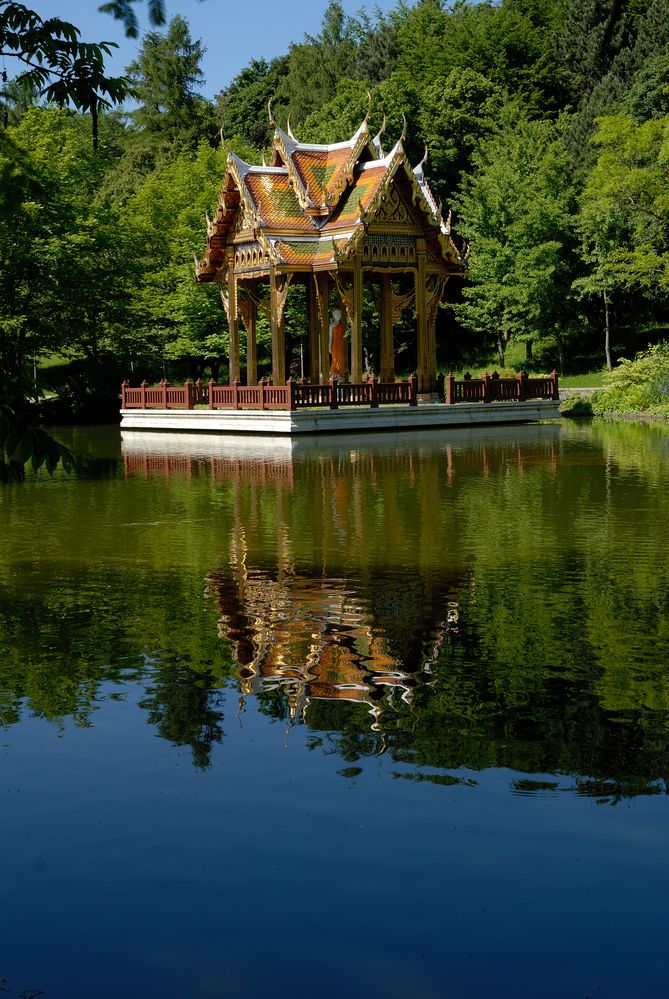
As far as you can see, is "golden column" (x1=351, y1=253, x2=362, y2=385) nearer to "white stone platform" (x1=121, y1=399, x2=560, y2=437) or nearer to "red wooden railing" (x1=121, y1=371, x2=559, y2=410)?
"red wooden railing" (x1=121, y1=371, x2=559, y2=410)

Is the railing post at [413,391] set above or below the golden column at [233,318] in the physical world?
below

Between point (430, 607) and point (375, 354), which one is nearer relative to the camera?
point (430, 607)

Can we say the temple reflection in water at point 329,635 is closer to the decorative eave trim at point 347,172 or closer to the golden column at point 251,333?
the decorative eave trim at point 347,172

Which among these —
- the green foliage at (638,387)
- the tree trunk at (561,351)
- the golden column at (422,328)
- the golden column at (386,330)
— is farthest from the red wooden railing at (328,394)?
the tree trunk at (561,351)

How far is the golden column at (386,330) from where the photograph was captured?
141 feet

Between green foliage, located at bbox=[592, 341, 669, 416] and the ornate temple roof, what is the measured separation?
33.1 feet

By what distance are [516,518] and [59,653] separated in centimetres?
913

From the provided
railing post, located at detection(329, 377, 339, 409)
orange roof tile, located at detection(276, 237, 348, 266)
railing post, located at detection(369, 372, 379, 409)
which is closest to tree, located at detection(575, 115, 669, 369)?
orange roof tile, located at detection(276, 237, 348, 266)

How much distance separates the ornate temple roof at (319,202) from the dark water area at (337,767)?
2563 centimetres

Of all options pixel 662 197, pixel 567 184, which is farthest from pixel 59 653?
pixel 567 184

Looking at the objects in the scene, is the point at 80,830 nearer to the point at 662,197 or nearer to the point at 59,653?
the point at 59,653

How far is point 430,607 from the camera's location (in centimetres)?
1155

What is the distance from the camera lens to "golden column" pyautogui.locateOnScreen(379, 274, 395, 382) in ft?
141

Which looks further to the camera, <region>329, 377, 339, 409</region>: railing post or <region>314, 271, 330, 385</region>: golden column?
<region>314, 271, 330, 385</region>: golden column
